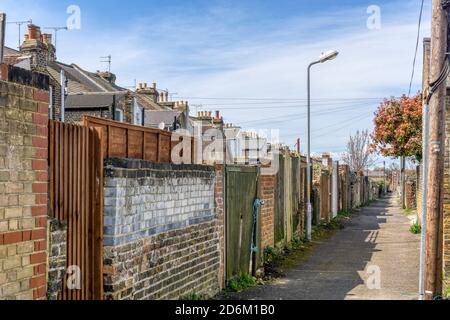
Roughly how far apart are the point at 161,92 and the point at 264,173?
27.6 m

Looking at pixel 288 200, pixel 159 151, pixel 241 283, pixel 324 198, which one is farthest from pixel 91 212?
pixel 324 198

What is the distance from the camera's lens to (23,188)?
14.8ft

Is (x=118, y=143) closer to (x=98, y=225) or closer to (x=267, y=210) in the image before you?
(x=98, y=225)

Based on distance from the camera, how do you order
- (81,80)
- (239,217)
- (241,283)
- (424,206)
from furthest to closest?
(81,80)
(239,217)
(241,283)
(424,206)

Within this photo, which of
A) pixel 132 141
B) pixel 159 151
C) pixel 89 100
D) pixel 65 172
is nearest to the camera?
pixel 65 172

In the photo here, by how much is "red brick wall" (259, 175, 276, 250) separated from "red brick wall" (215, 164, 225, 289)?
9.47ft

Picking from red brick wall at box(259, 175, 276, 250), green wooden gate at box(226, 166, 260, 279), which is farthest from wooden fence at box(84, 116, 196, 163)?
red brick wall at box(259, 175, 276, 250)

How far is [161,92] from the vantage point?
39781 millimetres

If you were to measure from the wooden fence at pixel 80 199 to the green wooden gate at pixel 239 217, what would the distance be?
14.9 ft

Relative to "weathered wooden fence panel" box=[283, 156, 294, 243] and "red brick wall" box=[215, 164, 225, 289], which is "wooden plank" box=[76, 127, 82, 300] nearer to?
"red brick wall" box=[215, 164, 225, 289]

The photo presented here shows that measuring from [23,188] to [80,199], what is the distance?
915 mm

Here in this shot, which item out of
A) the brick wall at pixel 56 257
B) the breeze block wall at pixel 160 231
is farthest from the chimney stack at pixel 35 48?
the brick wall at pixel 56 257
